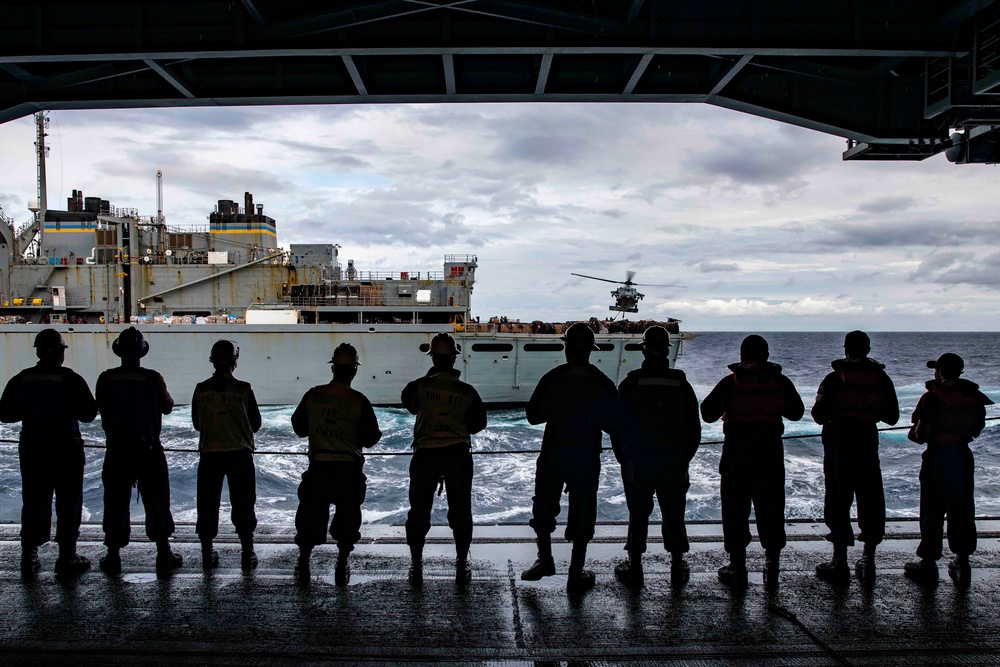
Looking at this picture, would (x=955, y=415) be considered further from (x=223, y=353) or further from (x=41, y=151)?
(x=41, y=151)

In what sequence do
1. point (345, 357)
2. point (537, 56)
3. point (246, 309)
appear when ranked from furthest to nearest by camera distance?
1. point (246, 309)
2. point (537, 56)
3. point (345, 357)

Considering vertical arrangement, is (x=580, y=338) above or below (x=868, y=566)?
above

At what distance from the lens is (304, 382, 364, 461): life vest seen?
14.0ft

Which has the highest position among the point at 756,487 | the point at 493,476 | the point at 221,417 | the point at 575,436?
the point at 221,417

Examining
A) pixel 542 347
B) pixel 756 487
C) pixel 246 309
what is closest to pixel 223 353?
pixel 756 487

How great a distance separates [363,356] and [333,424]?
70.4 feet

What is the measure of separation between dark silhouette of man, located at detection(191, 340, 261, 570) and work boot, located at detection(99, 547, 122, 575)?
59 centimetres

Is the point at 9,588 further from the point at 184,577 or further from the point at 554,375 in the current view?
the point at 554,375

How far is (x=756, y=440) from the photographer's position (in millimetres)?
4227

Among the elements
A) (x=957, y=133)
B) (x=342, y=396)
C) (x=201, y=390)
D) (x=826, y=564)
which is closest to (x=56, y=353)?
(x=201, y=390)

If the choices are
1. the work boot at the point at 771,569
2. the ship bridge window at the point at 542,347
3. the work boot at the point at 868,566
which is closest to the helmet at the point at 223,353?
the work boot at the point at 771,569

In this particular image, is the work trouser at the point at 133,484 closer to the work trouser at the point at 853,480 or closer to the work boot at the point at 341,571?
the work boot at the point at 341,571

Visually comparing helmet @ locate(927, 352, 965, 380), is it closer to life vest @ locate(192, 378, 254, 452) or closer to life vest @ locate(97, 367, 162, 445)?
life vest @ locate(192, 378, 254, 452)

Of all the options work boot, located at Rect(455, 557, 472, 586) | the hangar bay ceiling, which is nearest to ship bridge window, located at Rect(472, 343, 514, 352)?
the hangar bay ceiling
